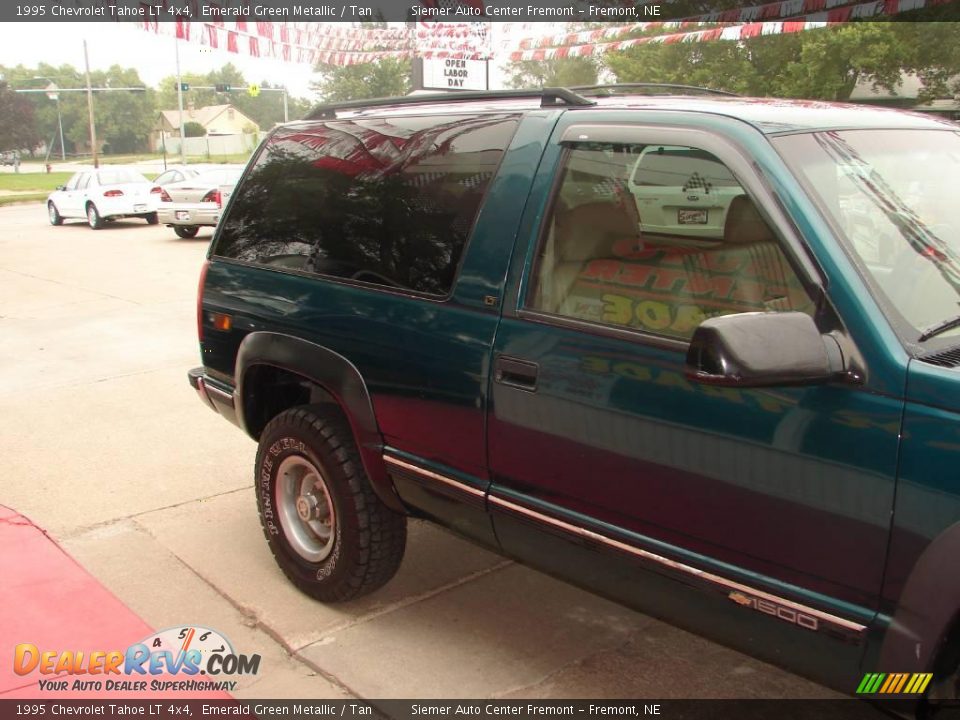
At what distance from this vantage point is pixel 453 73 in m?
14.9

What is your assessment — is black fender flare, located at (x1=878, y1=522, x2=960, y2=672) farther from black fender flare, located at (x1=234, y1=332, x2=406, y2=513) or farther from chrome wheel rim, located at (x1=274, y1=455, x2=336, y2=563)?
chrome wheel rim, located at (x1=274, y1=455, x2=336, y2=563)

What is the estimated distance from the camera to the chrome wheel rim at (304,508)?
12.6 ft

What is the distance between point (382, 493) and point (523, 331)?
1028mm

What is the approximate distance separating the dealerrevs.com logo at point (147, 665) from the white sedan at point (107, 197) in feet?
64.8

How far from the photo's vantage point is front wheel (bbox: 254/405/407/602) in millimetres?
3625

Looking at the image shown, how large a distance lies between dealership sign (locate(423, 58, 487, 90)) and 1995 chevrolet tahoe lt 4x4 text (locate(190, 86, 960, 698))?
11138 mm

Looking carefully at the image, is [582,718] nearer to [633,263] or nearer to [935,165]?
[633,263]

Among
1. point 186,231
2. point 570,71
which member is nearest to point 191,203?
point 186,231

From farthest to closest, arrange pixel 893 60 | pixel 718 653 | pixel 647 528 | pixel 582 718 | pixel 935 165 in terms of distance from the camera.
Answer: pixel 893 60, pixel 718 653, pixel 582 718, pixel 935 165, pixel 647 528

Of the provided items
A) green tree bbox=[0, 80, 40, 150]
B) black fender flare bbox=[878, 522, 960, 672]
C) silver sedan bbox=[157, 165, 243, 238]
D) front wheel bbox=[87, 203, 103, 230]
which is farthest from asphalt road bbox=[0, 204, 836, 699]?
green tree bbox=[0, 80, 40, 150]

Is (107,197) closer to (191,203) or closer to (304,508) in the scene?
(191,203)

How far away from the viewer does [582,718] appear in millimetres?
3102

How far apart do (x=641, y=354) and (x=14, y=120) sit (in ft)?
302

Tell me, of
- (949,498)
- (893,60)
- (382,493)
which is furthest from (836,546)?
(893,60)
